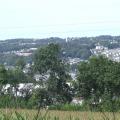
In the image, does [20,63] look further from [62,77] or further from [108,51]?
[108,51]

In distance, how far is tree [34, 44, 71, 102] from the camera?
2133 inches

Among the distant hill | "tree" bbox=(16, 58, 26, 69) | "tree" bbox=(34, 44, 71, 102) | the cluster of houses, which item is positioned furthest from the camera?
the distant hill

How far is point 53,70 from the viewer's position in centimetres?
5778

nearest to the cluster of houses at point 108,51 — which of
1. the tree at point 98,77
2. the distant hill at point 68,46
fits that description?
the distant hill at point 68,46

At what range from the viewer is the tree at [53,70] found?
54.2 meters

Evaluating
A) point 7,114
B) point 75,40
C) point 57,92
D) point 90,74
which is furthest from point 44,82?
point 7,114

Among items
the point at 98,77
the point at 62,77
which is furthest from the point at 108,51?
the point at 98,77

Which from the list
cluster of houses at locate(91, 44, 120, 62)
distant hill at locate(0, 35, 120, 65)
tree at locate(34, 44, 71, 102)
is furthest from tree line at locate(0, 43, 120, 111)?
cluster of houses at locate(91, 44, 120, 62)

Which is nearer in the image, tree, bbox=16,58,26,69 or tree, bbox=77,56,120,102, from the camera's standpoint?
tree, bbox=77,56,120,102

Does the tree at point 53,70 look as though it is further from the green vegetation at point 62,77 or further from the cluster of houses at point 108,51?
the cluster of houses at point 108,51

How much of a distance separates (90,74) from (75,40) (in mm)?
26634

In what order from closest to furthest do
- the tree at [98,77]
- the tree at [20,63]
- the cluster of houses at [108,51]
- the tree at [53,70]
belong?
the tree at [98,77], the tree at [53,70], the tree at [20,63], the cluster of houses at [108,51]

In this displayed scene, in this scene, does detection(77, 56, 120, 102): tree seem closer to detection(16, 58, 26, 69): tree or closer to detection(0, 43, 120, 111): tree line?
detection(0, 43, 120, 111): tree line

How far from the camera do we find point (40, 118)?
13.3 feet
